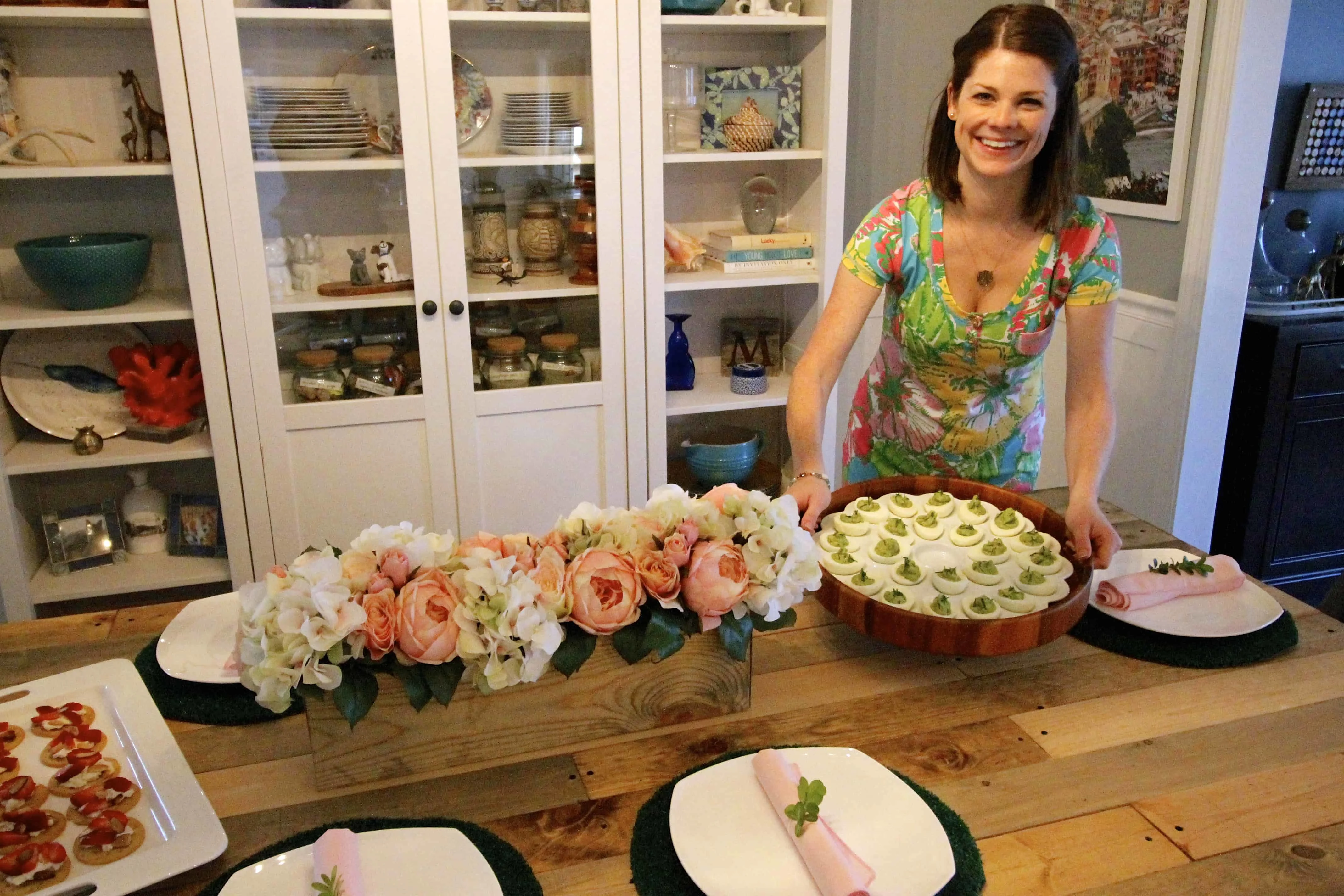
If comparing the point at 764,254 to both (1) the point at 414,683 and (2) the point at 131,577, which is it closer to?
(2) the point at 131,577

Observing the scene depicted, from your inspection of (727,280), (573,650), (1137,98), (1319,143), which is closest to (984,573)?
(573,650)

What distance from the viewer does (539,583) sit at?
3.41ft

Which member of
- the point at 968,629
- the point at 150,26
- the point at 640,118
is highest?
the point at 150,26

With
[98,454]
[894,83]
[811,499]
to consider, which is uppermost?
[894,83]

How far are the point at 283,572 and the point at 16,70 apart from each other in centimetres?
203

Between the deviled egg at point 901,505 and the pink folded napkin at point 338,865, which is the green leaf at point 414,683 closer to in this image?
the pink folded napkin at point 338,865

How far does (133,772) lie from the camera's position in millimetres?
1026

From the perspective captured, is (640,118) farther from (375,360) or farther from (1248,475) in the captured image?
(1248,475)

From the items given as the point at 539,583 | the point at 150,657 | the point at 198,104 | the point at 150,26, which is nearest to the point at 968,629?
the point at 539,583

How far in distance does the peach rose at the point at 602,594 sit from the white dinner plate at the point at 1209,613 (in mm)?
667

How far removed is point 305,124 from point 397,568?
5.60 feet

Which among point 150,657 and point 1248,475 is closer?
point 150,657

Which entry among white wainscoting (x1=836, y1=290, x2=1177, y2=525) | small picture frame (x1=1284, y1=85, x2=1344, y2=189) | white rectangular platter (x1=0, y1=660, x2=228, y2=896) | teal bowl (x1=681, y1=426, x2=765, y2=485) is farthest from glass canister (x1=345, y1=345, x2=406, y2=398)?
small picture frame (x1=1284, y1=85, x2=1344, y2=189)

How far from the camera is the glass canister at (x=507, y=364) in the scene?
2.62 m
